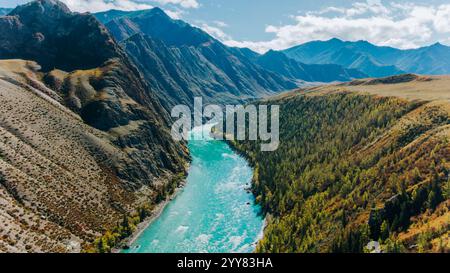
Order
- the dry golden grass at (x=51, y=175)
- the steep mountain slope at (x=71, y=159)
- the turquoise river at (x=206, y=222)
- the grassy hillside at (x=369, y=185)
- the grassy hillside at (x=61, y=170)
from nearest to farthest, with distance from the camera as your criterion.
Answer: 1. the grassy hillside at (x=369, y=185)
2. the dry golden grass at (x=51, y=175)
3. the grassy hillside at (x=61, y=170)
4. the steep mountain slope at (x=71, y=159)
5. the turquoise river at (x=206, y=222)

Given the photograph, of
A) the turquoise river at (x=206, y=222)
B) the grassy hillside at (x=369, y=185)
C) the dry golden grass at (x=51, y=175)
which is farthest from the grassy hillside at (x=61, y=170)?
the grassy hillside at (x=369, y=185)

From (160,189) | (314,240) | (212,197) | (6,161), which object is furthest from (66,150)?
(314,240)

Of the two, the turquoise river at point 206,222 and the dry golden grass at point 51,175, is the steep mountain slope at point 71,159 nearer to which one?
the dry golden grass at point 51,175

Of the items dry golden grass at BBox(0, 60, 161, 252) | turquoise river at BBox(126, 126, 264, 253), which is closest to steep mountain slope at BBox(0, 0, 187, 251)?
dry golden grass at BBox(0, 60, 161, 252)

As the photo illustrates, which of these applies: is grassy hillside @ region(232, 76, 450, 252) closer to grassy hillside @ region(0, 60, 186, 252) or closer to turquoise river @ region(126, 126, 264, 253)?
turquoise river @ region(126, 126, 264, 253)

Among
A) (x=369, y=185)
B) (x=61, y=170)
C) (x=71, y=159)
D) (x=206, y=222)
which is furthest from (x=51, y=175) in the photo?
(x=369, y=185)

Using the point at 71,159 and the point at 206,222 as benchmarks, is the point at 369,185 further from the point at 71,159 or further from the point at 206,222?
the point at 71,159
